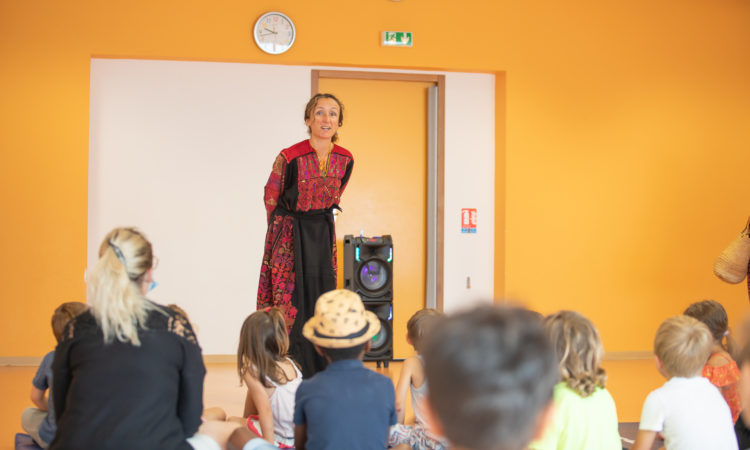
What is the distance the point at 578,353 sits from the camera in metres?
1.91

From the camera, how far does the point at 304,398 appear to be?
1.96m

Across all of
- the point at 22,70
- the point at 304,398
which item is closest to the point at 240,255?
the point at 22,70

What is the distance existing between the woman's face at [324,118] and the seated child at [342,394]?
157 centimetres

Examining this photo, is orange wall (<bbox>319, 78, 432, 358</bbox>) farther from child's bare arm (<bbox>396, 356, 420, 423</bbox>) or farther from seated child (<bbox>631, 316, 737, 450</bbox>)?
seated child (<bbox>631, 316, 737, 450</bbox>)

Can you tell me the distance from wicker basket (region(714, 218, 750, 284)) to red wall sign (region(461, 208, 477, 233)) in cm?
228

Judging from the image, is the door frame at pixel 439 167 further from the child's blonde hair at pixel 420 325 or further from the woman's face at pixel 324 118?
the child's blonde hair at pixel 420 325

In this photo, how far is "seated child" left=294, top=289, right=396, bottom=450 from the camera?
192 cm

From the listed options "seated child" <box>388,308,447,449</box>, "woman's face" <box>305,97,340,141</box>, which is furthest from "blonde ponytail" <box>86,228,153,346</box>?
"woman's face" <box>305,97,340,141</box>

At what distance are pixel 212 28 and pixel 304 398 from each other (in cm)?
414

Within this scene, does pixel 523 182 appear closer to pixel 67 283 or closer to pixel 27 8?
pixel 67 283

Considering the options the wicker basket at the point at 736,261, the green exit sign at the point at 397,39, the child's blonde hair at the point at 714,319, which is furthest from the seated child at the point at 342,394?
the green exit sign at the point at 397,39

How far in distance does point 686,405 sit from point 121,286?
1.67m

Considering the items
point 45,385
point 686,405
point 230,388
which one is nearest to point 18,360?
point 230,388

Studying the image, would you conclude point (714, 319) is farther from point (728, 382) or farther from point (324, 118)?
point (324, 118)
